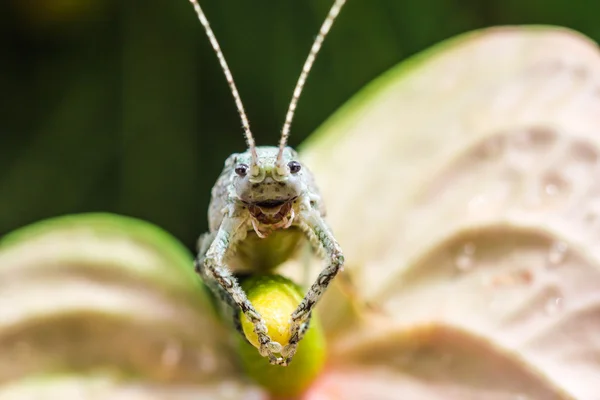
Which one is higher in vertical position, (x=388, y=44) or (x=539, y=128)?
(x=388, y=44)

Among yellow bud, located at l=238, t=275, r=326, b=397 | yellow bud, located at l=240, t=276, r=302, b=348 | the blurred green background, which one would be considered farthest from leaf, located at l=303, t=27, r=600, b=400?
the blurred green background

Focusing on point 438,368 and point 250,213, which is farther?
point 438,368

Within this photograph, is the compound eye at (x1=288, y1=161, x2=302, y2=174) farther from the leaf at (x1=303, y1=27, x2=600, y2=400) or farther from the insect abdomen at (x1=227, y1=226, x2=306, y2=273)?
the leaf at (x1=303, y1=27, x2=600, y2=400)

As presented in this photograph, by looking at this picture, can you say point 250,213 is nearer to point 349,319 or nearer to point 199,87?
point 349,319

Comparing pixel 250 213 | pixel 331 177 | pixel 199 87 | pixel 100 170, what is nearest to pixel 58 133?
pixel 100 170

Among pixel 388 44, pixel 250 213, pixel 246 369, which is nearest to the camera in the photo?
pixel 250 213

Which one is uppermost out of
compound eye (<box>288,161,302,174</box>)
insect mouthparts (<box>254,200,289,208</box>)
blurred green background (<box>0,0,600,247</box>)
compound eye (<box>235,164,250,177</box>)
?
blurred green background (<box>0,0,600,247</box>)

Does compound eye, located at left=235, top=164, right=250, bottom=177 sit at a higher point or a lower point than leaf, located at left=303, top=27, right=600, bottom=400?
lower

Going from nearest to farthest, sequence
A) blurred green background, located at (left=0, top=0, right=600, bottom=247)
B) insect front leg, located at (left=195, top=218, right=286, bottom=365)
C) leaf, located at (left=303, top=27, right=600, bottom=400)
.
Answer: insect front leg, located at (left=195, top=218, right=286, bottom=365)
leaf, located at (left=303, top=27, right=600, bottom=400)
blurred green background, located at (left=0, top=0, right=600, bottom=247)
